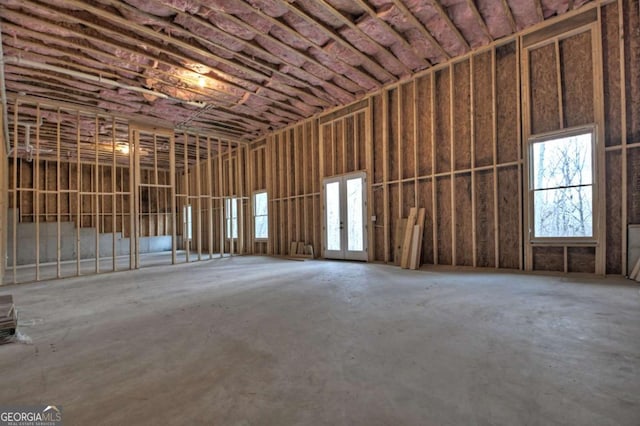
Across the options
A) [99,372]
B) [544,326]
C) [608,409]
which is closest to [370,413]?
[608,409]

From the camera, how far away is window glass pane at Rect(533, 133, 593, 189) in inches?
199

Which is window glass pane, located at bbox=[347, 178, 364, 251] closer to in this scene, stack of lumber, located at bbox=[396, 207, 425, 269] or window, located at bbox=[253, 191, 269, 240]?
stack of lumber, located at bbox=[396, 207, 425, 269]

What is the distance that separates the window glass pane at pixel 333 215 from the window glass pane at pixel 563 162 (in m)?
4.58

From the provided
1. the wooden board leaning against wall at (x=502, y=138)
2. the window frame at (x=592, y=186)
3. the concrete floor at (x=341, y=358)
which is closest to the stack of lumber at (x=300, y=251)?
the wooden board leaning against wall at (x=502, y=138)

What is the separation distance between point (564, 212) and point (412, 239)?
8.70 feet

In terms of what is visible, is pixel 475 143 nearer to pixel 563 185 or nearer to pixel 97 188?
pixel 563 185

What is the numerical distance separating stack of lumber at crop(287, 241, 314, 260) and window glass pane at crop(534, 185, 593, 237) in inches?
219

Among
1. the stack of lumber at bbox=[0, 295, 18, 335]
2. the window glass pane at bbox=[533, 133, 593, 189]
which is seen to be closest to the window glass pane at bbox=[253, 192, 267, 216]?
the window glass pane at bbox=[533, 133, 593, 189]

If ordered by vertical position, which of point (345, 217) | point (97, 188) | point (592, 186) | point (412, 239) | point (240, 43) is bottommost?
point (412, 239)

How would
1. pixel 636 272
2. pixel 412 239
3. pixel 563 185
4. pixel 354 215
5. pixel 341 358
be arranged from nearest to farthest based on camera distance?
pixel 341 358, pixel 636 272, pixel 563 185, pixel 412 239, pixel 354 215

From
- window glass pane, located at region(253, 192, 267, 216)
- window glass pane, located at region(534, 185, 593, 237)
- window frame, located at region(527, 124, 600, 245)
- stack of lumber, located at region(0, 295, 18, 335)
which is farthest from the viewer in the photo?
window glass pane, located at region(253, 192, 267, 216)

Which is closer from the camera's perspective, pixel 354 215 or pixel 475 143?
pixel 475 143

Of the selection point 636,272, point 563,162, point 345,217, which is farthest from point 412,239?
point 636,272

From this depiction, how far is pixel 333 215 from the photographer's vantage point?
28.7ft
